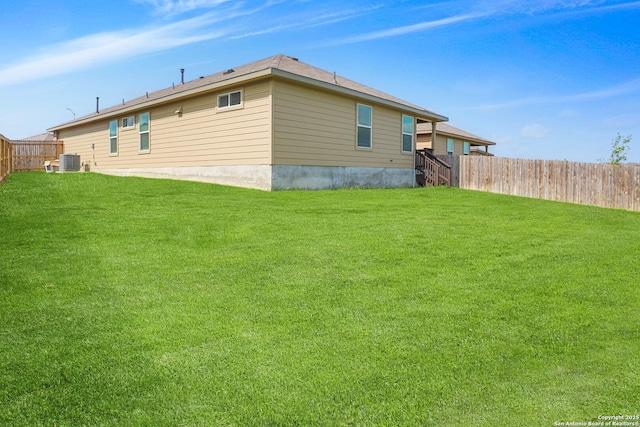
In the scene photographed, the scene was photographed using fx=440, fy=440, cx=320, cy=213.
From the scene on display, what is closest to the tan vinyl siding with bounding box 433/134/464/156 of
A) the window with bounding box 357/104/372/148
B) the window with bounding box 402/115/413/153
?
the window with bounding box 402/115/413/153

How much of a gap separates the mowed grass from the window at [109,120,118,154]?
1384 cm

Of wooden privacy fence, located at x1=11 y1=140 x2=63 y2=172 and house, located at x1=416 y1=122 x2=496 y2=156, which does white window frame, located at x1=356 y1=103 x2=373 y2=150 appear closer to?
house, located at x1=416 y1=122 x2=496 y2=156

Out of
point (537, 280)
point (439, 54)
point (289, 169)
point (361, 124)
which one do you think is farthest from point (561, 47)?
point (537, 280)

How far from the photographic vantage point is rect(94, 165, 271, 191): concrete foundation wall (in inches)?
514

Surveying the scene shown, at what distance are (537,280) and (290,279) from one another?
8.59ft

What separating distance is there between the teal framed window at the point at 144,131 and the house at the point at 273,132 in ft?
0.13

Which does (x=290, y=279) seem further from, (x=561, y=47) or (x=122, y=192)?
(x=561, y=47)

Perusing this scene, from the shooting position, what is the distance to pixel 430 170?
734 inches

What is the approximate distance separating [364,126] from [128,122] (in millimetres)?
10257

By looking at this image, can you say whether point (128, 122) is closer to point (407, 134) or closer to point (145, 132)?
point (145, 132)

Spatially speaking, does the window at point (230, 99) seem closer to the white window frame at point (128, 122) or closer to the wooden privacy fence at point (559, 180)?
the white window frame at point (128, 122)

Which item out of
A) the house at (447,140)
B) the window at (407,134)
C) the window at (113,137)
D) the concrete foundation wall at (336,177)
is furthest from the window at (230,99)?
the house at (447,140)

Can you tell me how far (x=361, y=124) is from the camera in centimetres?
1593

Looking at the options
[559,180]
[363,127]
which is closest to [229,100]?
[363,127]
